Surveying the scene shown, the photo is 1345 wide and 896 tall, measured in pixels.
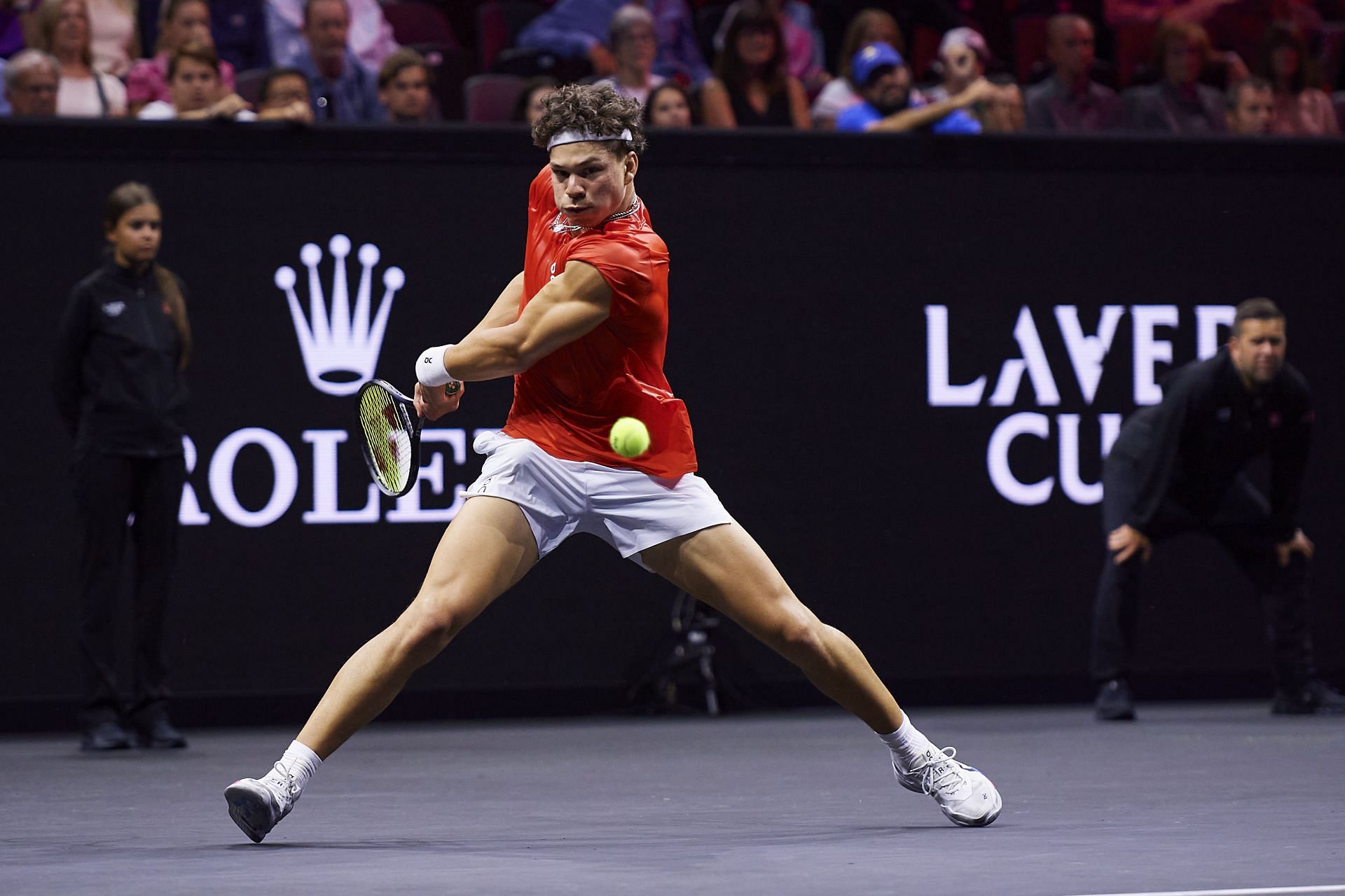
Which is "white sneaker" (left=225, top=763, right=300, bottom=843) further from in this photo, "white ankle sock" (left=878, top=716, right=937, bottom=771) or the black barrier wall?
the black barrier wall

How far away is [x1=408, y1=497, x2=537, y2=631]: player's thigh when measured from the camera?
4.71 m

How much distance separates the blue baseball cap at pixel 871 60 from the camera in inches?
364

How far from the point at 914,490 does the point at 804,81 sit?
289cm

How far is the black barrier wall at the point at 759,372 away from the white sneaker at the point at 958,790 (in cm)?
324

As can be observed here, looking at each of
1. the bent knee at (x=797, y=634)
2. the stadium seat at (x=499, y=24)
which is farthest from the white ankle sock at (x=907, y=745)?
the stadium seat at (x=499, y=24)

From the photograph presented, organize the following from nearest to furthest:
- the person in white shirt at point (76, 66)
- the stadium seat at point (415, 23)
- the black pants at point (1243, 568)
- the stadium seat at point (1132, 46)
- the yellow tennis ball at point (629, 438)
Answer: the yellow tennis ball at point (629, 438)
the black pants at point (1243, 568)
the person in white shirt at point (76, 66)
the stadium seat at point (415, 23)
the stadium seat at point (1132, 46)

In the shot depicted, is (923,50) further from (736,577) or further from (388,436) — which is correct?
(736,577)

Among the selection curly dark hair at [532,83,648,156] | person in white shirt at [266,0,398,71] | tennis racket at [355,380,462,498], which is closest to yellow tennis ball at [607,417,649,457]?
tennis racket at [355,380,462,498]

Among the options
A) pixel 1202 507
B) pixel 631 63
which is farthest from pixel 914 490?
pixel 631 63

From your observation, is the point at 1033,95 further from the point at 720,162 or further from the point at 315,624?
the point at 315,624

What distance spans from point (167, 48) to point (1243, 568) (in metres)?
5.23

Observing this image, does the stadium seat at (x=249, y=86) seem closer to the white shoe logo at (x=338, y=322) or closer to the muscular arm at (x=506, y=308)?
the white shoe logo at (x=338, y=322)

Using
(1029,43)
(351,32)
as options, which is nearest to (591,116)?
(351,32)

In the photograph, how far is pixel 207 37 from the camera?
345 inches
